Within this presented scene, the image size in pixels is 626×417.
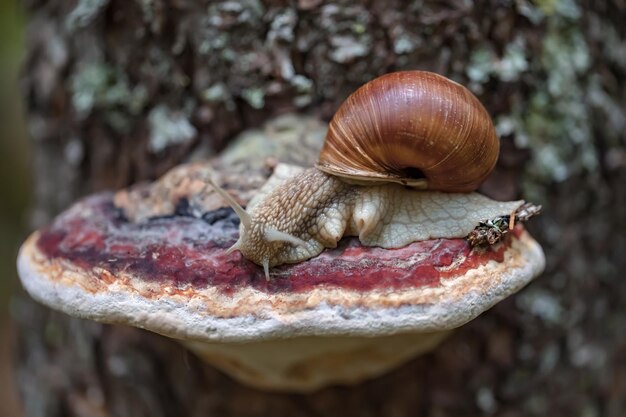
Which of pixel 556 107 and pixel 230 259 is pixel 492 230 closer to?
pixel 230 259

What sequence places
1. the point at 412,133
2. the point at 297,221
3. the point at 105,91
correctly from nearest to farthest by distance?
the point at 412,133, the point at 297,221, the point at 105,91

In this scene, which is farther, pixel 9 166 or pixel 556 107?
pixel 9 166

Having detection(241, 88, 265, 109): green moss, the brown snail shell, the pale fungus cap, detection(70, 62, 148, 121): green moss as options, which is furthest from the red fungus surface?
detection(70, 62, 148, 121): green moss

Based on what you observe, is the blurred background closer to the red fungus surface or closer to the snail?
the red fungus surface

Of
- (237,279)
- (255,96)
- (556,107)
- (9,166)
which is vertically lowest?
(9,166)

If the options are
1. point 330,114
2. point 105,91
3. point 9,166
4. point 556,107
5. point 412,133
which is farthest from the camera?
point 9,166

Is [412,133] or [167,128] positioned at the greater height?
[412,133]

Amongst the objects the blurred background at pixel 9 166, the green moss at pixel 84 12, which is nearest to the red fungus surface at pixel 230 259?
the green moss at pixel 84 12

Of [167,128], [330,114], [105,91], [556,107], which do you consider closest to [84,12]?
[105,91]
